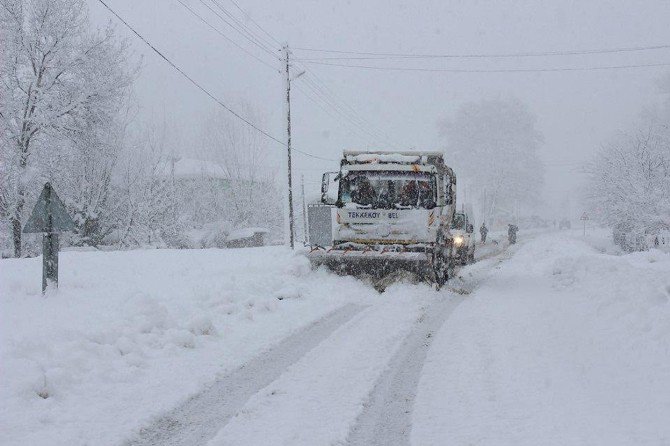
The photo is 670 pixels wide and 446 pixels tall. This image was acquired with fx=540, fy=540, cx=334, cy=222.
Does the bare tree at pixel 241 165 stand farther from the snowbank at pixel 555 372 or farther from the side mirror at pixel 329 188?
the snowbank at pixel 555 372

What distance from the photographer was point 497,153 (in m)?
60.8

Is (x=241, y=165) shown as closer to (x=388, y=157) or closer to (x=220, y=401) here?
(x=388, y=157)

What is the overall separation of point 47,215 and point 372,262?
6818mm

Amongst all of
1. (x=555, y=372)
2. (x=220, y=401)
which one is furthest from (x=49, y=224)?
(x=555, y=372)

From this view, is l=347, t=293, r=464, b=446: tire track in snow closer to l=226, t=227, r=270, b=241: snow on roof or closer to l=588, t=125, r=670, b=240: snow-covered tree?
l=588, t=125, r=670, b=240: snow-covered tree

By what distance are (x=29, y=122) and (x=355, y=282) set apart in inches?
623

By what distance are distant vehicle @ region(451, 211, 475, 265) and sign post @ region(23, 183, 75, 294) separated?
1120 cm

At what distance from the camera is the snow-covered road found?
4.06 m

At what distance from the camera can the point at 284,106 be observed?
81.0ft

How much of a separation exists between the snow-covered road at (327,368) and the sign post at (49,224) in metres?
0.48

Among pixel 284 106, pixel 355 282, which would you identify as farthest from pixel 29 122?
pixel 355 282

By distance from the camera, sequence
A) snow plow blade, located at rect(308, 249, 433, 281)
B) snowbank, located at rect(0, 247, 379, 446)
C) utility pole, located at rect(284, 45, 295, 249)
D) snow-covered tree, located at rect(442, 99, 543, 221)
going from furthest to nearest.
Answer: snow-covered tree, located at rect(442, 99, 543, 221)
utility pole, located at rect(284, 45, 295, 249)
snow plow blade, located at rect(308, 249, 433, 281)
snowbank, located at rect(0, 247, 379, 446)

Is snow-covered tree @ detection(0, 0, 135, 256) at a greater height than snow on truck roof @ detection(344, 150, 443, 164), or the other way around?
snow-covered tree @ detection(0, 0, 135, 256)

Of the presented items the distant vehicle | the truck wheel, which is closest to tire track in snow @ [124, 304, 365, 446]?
the truck wheel
